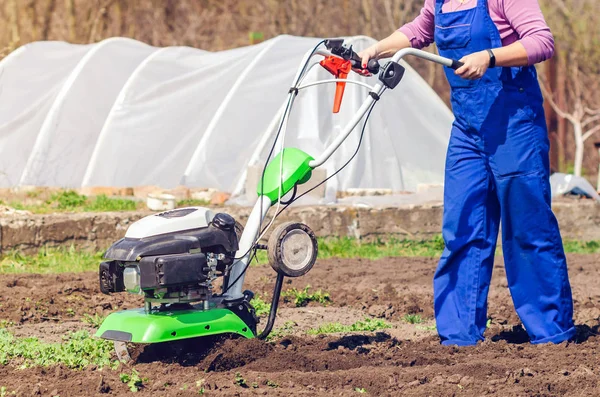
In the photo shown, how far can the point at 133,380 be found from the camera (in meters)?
3.67

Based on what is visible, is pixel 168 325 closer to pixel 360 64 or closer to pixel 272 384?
pixel 272 384

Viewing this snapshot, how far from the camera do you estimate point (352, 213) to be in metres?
8.57

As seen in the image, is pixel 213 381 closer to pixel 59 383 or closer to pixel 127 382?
pixel 127 382

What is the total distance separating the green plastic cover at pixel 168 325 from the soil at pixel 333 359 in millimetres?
86

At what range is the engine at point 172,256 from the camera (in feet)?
12.3

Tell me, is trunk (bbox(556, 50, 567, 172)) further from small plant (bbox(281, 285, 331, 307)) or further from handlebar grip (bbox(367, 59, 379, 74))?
handlebar grip (bbox(367, 59, 379, 74))

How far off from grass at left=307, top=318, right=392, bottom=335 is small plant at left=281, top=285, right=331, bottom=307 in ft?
2.15

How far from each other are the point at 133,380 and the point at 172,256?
1.56ft

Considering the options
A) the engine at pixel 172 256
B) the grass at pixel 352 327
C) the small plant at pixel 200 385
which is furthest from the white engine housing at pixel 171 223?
the grass at pixel 352 327

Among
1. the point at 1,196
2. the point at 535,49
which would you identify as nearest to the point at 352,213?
the point at 1,196

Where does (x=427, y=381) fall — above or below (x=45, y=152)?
below

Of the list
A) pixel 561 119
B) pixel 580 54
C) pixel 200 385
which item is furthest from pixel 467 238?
pixel 580 54

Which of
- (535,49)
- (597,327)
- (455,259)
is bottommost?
(597,327)

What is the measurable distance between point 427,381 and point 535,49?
1447mm
